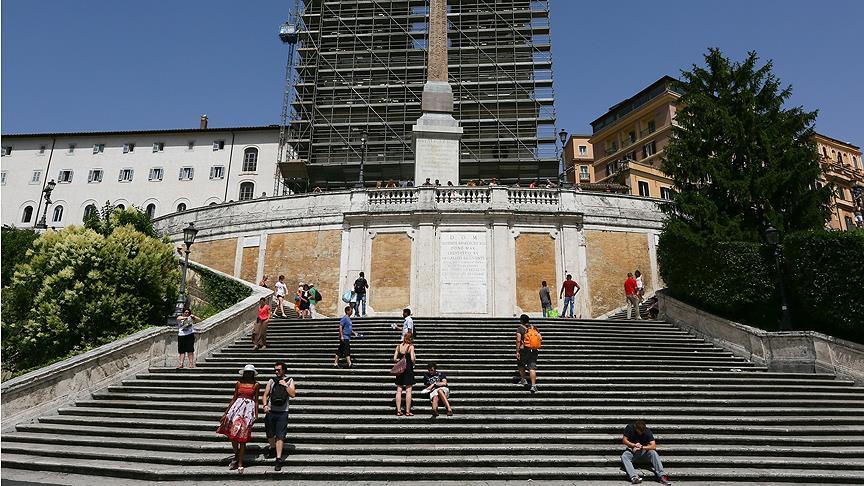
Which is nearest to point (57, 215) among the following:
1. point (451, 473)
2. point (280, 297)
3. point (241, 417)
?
point (280, 297)

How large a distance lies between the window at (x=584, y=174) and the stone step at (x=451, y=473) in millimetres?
50927

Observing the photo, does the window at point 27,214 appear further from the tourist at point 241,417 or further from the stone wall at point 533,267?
the tourist at point 241,417

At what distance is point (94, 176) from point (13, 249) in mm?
29170

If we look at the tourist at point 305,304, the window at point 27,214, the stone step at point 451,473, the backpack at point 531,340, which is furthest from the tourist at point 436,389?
the window at point 27,214

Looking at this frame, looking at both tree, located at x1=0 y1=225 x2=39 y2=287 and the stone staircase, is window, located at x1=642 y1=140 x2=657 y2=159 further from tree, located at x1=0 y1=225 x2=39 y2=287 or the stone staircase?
tree, located at x1=0 y1=225 x2=39 y2=287

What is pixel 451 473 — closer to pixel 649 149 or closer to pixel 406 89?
pixel 406 89

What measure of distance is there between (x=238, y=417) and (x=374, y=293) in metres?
12.1

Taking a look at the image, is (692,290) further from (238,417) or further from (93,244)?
(93,244)

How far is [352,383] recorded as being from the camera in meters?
11.0

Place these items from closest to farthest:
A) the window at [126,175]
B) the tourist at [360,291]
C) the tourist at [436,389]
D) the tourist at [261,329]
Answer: the tourist at [436,389] < the tourist at [261,329] < the tourist at [360,291] < the window at [126,175]

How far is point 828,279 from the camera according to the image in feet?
41.9

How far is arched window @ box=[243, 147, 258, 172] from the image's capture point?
47938mm

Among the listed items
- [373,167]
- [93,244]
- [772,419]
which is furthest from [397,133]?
[772,419]

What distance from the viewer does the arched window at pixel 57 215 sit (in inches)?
1865
